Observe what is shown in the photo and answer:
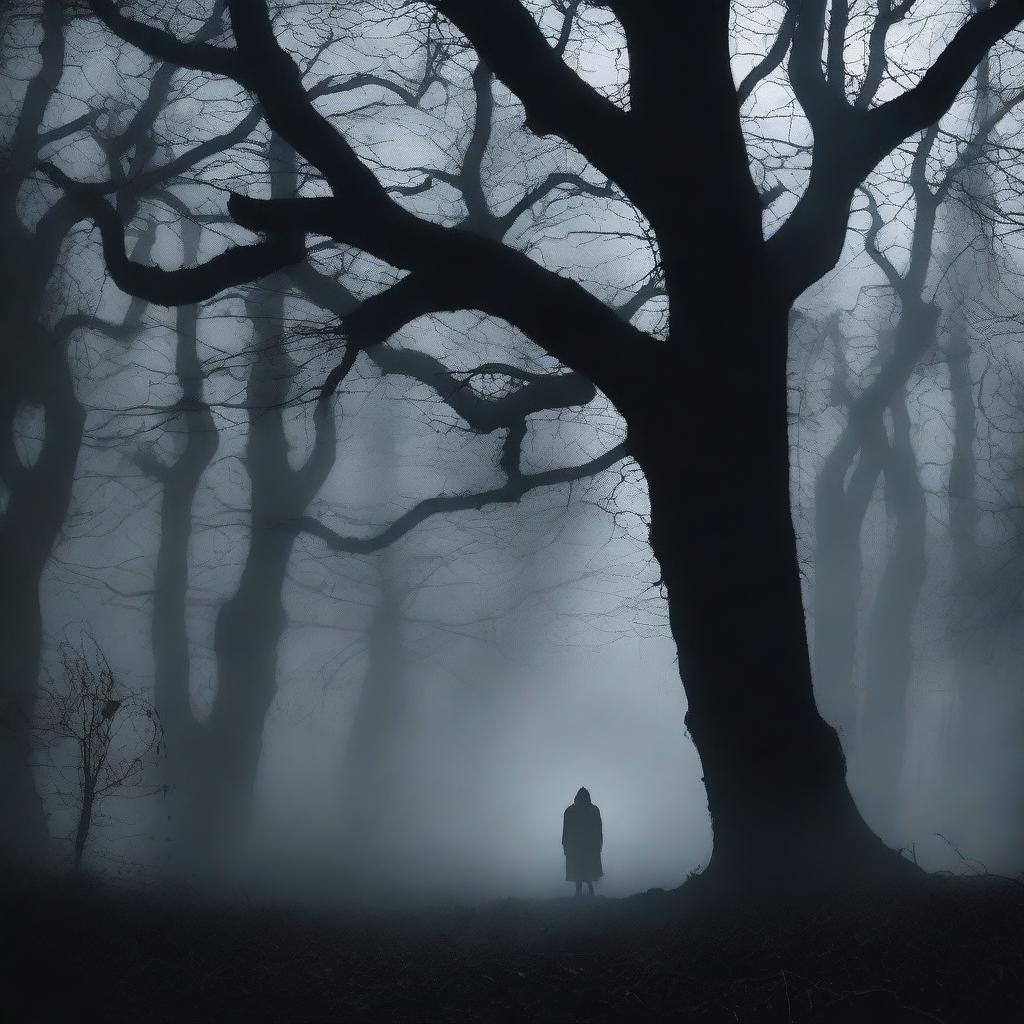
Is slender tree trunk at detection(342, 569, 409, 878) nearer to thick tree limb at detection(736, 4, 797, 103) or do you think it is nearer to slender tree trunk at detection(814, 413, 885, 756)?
slender tree trunk at detection(814, 413, 885, 756)

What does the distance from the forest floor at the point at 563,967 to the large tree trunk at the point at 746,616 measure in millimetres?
458

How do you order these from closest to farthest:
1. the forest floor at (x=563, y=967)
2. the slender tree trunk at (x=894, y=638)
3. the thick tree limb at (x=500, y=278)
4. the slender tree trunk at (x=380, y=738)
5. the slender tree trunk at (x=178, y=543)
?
the forest floor at (x=563, y=967) < the thick tree limb at (x=500, y=278) < the slender tree trunk at (x=178, y=543) < the slender tree trunk at (x=894, y=638) < the slender tree trunk at (x=380, y=738)

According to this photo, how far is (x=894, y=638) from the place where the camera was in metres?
18.8

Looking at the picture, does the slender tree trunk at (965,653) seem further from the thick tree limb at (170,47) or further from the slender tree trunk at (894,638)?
the thick tree limb at (170,47)

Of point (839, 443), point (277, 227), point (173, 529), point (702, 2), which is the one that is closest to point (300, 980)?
point (277, 227)

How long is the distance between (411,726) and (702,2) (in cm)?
1685

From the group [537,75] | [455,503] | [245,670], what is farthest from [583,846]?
[537,75]

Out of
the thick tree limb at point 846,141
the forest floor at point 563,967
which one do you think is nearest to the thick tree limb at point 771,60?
the thick tree limb at point 846,141

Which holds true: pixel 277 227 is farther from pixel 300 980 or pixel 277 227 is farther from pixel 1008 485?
pixel 1008 485

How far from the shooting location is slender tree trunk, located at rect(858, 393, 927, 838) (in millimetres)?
18119

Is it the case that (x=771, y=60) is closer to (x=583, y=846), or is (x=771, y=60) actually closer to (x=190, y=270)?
(x=190, y=270)

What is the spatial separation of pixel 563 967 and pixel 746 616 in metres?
2.17

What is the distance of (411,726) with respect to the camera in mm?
19953

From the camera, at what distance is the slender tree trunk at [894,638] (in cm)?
1812
